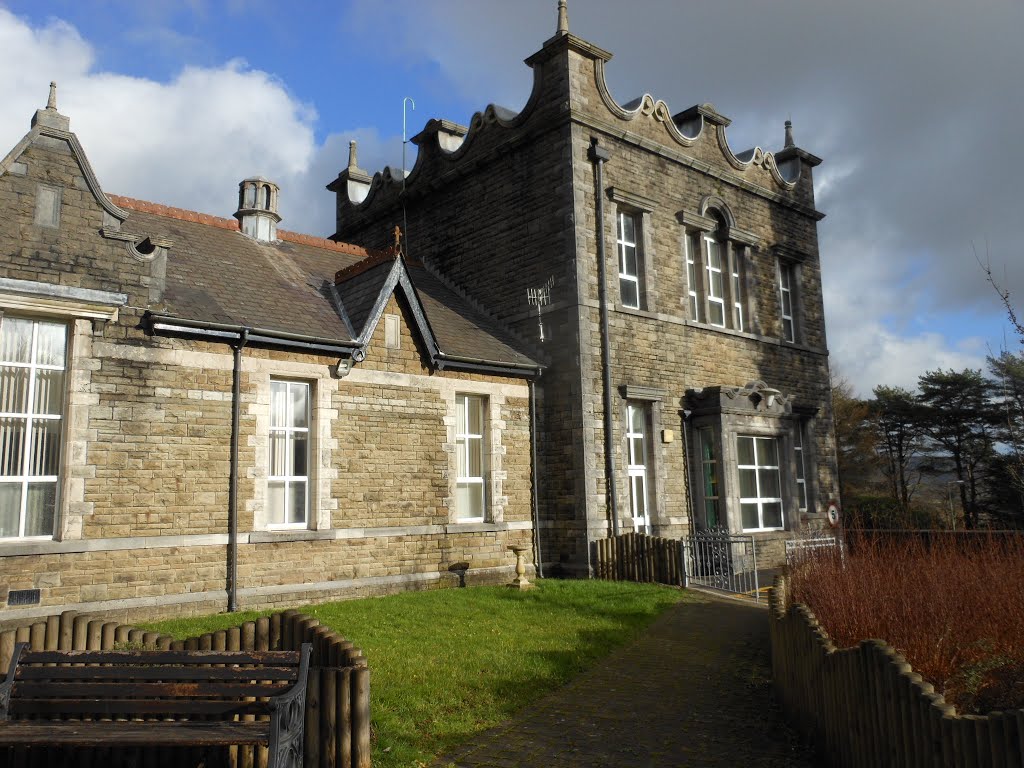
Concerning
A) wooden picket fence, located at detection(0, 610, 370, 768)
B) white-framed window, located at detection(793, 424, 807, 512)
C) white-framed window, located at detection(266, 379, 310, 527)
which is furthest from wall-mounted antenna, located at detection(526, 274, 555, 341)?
wooden picket fence, located at detection(0, 610, 370, 768)

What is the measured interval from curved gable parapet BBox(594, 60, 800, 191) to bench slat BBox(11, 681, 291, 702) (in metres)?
14.5

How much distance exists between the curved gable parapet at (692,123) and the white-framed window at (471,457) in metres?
7.12

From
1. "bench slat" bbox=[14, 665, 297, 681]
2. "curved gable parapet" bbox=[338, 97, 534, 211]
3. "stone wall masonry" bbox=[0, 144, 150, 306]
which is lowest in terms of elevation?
"bench slat" bbox=[14, 665, 297, 681]

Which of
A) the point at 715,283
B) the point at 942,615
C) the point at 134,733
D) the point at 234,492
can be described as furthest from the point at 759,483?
the point at 134,733

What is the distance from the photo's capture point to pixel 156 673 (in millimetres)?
5777

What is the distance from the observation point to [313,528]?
1277cm

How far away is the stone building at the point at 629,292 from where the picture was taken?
15.9 m

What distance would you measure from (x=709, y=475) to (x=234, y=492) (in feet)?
33.2

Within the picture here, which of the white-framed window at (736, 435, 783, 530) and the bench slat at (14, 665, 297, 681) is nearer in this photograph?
the bench slat at (14, 665, 297, 681)

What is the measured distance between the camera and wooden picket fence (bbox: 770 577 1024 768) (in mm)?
4098

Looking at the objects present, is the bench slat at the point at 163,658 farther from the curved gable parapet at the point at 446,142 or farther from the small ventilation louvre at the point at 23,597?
the curved gable parapet at the point at 446,142

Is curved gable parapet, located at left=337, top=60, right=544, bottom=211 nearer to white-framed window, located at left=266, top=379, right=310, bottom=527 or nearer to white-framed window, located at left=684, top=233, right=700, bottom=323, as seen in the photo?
white-framed window, located at left=684, top=233, right=700, bottom=323

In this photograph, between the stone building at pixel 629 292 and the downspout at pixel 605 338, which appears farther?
the stone building at pixel 629 292

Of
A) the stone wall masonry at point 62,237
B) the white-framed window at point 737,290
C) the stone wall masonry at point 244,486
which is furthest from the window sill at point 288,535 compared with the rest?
the white-framed window at point 737,290
